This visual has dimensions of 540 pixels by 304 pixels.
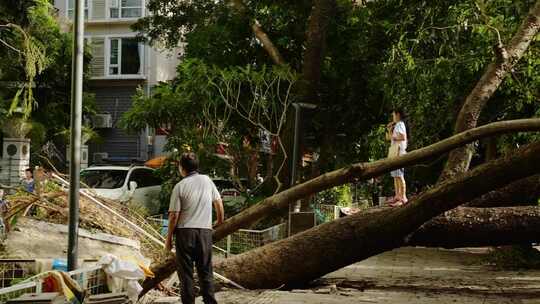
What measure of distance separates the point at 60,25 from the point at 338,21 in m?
21.1

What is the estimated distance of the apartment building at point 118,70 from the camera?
42250 mm

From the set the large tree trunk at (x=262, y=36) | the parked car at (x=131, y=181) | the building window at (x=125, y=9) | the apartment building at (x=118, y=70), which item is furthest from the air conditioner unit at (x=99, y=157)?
the large tree trunk at (x=262, y=36)

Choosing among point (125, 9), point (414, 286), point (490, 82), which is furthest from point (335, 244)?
point (125, 9)

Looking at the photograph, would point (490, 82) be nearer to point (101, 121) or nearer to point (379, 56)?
point (379, 56)

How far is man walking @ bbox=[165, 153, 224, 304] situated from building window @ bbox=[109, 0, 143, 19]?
3613 centimetres

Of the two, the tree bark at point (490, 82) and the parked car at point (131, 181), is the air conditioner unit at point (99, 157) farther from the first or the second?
the tree bark at point (490, 82)

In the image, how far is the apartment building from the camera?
139 feet

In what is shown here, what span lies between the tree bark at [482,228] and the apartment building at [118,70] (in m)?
31.9

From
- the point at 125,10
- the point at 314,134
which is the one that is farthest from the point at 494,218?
the point at 125,10

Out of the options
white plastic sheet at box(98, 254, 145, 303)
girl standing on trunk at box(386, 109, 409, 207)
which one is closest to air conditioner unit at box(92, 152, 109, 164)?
girl standing on trunk at box(386, 109, 409, 207)

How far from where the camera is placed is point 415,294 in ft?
34.8

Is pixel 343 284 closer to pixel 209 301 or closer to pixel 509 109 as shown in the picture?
pixel 209 301

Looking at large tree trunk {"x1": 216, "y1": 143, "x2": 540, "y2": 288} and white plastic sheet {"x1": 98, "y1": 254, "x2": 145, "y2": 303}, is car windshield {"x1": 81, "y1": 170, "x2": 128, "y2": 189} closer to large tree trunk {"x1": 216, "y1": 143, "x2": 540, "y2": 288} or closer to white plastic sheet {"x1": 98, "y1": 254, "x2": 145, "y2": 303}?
large tree trunk {"x1": 216, "y1": 143, "x2": 540, "y2": 288}

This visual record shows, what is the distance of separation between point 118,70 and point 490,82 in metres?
33.3
